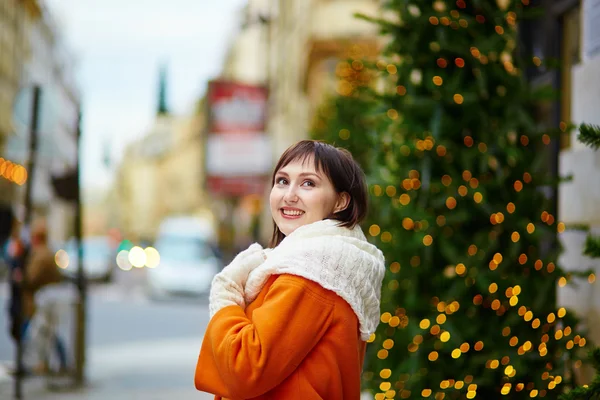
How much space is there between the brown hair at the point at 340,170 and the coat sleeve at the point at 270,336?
259 millimetres

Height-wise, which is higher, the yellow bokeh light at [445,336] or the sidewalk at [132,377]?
the yellow bokeh light at [445,336]

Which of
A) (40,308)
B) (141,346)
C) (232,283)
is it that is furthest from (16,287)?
(232,283)

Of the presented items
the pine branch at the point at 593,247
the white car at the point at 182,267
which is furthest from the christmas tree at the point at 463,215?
the white car at the point at 182,267

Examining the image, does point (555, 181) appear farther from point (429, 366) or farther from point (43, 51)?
point (43, 51)

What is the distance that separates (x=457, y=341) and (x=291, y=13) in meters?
29.9

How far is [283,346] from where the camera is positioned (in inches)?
85.7

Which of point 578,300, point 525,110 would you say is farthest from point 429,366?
point 525,110

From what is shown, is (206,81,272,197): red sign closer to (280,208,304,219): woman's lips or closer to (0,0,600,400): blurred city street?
(0,0,600,400): blurred city street

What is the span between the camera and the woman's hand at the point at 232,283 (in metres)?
2.31

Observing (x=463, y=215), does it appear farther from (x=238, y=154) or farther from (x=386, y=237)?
(x=238, y=154)

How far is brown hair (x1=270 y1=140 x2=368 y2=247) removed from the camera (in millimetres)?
2389

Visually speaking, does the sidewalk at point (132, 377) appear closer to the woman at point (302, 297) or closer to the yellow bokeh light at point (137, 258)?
the woman at point (302, 297)

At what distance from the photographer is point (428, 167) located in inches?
181

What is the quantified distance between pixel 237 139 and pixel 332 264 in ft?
89.5
